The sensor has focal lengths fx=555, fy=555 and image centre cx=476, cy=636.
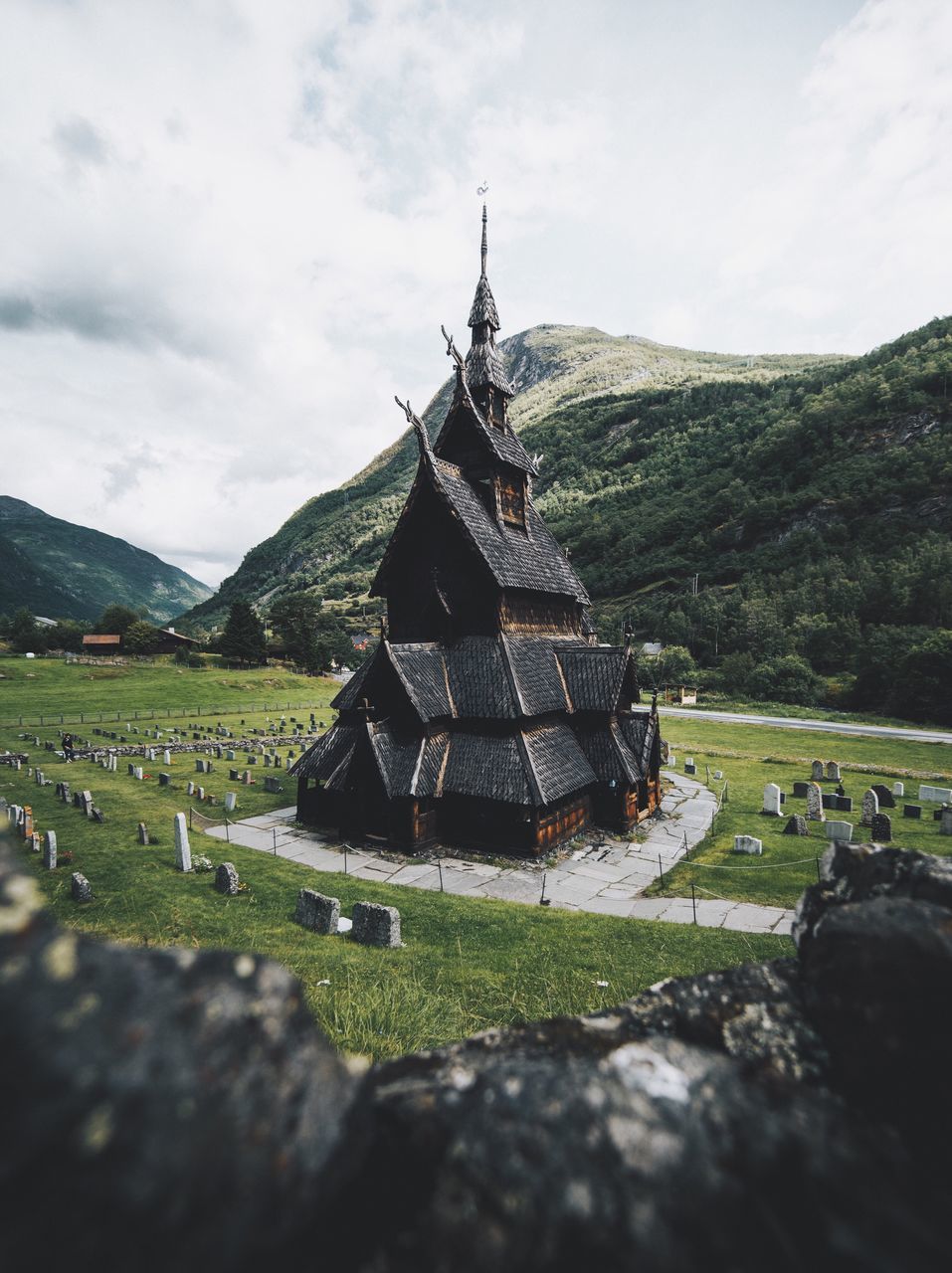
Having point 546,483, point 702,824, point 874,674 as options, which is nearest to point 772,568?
point 874,674

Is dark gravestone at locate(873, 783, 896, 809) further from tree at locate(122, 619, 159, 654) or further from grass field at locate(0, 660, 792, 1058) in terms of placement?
tree at locate(122, 619, 159, 654)

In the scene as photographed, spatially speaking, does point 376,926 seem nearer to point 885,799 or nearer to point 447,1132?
point 447,1132

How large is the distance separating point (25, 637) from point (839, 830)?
330 ft

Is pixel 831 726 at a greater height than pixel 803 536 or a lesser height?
lesser

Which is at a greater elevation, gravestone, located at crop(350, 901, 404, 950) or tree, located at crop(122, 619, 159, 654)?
tree, located at crop(122, 619, 159, 654)

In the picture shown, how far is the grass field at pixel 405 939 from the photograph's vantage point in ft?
24.6

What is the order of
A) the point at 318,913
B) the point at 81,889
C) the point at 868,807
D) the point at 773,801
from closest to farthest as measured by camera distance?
the point at 318,913, the point at 81,889, the point at 868,807, the point at 773,801

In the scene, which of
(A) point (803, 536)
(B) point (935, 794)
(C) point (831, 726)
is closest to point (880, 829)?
(B) point (935, 794)

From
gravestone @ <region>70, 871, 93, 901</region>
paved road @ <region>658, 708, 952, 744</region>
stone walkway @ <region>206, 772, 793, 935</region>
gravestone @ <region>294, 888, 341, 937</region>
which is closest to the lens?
gravestone @ <region>294, 888, 341, 937</region>

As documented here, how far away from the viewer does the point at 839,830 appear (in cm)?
1719

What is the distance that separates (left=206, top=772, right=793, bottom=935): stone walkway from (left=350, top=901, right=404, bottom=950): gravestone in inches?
137

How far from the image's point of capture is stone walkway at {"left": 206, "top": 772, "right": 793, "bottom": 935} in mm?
12539

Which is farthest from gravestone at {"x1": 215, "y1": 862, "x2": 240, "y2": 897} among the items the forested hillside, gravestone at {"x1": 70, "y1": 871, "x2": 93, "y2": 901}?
the forested hillside

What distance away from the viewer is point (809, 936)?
2.29 m
